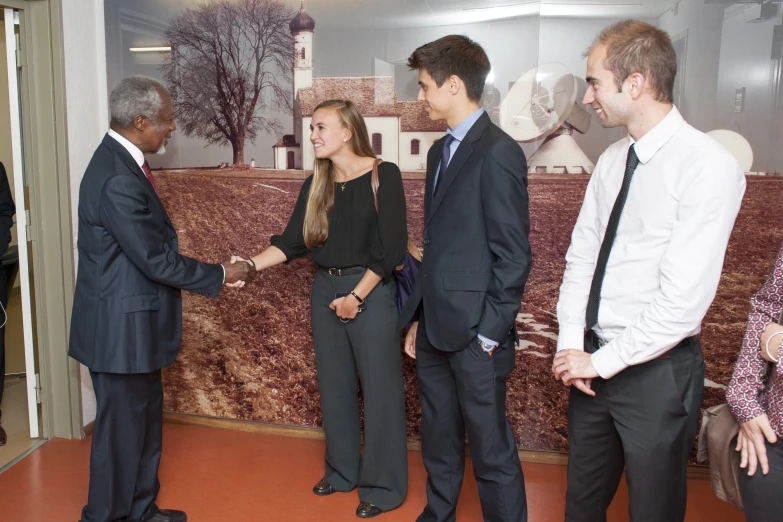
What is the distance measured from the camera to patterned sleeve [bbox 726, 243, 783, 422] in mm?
1849

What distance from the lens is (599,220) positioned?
2.16 m

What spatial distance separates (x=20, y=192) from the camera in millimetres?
3549

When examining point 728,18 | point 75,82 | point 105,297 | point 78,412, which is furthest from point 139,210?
point 728,18

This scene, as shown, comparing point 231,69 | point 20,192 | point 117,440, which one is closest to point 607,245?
point 117,440

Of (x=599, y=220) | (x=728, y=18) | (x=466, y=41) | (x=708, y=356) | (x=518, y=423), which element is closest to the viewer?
(x=599, y=220)

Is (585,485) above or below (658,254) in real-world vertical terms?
below

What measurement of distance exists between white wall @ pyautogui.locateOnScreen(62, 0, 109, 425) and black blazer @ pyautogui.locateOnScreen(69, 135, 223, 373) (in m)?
1.10

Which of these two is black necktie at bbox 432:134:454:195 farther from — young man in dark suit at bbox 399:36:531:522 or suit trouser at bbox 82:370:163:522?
suit trouser at bbox 82:370:163:522

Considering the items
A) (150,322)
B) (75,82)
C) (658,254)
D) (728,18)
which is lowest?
(150,322)

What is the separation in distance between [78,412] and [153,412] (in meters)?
1.13

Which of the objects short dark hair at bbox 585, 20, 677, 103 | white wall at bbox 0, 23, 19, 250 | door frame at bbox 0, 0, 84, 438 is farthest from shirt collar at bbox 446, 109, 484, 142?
white wall at bbox 0, 23, 19, 250

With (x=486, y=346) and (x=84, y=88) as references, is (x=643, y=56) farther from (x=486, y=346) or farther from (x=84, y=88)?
(x=84, y=88)

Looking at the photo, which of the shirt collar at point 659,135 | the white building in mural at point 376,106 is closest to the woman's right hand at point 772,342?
the shirt collar at point 659,135

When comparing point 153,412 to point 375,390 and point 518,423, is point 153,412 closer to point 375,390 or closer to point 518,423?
point 375,390
